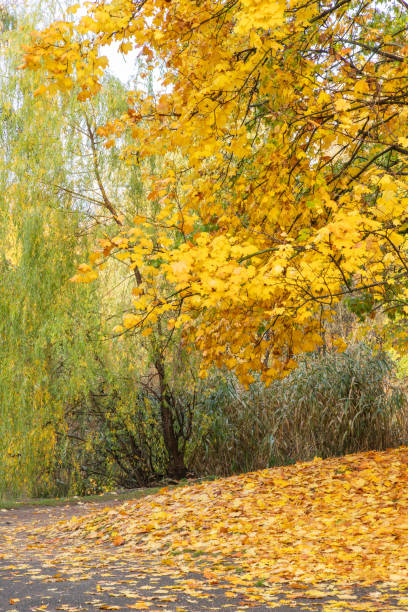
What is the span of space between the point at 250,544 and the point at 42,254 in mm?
4980

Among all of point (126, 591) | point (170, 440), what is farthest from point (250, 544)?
point (170, 440)

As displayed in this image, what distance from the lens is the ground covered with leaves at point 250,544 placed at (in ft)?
13.1

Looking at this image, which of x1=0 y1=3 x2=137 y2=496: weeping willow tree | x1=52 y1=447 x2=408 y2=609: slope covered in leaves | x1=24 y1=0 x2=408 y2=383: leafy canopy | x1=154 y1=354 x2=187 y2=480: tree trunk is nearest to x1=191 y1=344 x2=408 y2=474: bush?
x1=154 y1=354 x2=187 y2=480: tree trunk

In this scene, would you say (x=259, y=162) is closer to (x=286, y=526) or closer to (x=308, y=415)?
(x=286, y=526)

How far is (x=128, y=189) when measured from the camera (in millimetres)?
9617

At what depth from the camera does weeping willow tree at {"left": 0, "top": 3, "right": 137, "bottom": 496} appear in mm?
8836

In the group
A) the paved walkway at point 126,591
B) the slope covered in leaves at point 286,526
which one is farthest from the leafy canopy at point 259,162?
the paved walkway at point 126,591

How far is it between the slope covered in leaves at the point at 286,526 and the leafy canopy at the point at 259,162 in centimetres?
136

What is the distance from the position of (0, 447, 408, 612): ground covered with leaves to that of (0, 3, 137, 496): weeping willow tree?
1649 millimetres

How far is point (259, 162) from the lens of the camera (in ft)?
20.6

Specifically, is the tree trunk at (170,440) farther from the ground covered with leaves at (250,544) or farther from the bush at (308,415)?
the ground covered with leaves at (250,544)

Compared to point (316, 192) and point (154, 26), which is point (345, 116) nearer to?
point (316, 192)

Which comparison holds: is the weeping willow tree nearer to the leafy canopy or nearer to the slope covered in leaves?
the slope covered in leaves

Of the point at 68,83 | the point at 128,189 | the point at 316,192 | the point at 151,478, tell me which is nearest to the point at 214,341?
the point at 316,192
